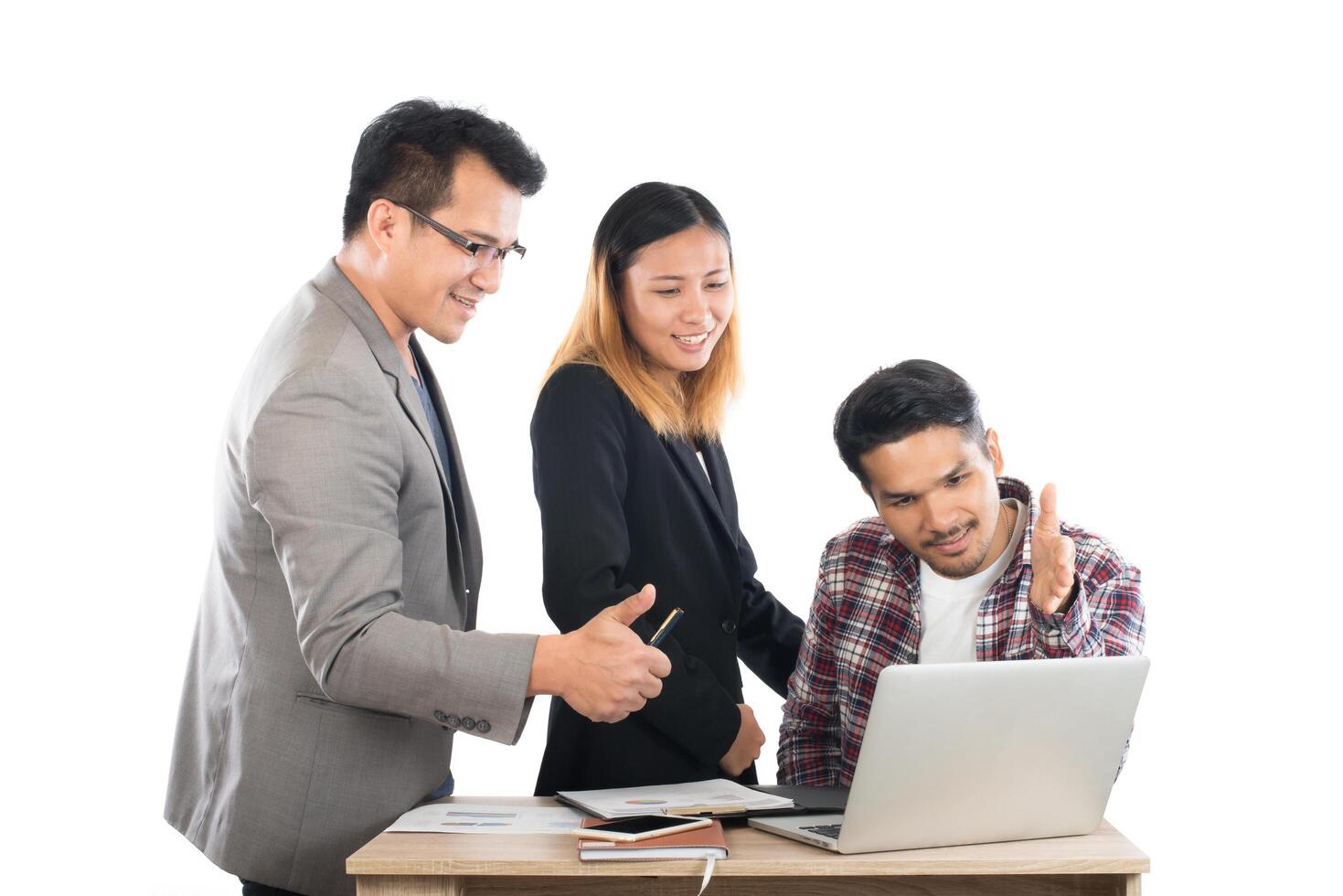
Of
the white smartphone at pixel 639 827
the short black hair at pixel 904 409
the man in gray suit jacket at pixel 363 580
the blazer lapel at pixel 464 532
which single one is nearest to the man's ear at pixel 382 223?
the man in gray suit jacket at pixel 363 580

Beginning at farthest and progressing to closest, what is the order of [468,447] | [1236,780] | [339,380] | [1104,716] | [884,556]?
[468,447], [1236,780], [884,556], [339,380], [1104,716]

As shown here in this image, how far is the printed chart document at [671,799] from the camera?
66.0 inches

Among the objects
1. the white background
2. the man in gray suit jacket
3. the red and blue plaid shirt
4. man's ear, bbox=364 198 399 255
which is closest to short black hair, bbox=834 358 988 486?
the red and blue plaid shirt

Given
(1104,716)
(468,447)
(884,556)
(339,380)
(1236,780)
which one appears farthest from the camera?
(468,447)

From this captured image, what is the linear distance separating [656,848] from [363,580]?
0.51m

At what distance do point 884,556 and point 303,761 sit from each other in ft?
3.31

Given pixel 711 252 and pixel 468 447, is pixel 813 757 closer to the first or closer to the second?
pixel 711 252

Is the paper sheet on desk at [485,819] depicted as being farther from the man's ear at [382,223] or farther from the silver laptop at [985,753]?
the man's ear at [382,223]

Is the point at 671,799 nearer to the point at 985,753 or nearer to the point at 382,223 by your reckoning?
the point at 985,753

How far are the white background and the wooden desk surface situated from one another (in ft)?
7.67

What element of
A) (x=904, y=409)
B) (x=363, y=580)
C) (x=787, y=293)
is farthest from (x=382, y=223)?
(x=787, y=293)

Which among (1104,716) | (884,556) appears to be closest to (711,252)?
(884,556)

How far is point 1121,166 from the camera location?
3.75 meters

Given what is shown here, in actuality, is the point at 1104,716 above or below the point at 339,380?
below
